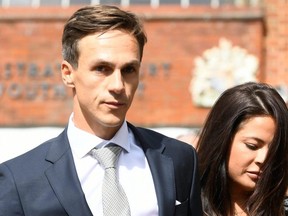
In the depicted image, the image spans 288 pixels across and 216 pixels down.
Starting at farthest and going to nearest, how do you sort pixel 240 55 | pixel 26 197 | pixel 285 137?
pixel 240 55, pixel 285 137, pixel 26 197

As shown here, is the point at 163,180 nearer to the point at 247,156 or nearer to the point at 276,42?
the point at 247,156

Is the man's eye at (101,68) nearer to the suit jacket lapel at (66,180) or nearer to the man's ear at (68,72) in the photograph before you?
the man's ear at (68,72)

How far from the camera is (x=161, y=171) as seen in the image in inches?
105

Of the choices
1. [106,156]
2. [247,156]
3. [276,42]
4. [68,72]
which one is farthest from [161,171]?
[276,42]

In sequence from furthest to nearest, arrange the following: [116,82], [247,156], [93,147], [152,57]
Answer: [152,57] → [247,156] → [93,147] → [116,82]

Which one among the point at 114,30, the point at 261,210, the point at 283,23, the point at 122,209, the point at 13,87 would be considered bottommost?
the point at 13,87

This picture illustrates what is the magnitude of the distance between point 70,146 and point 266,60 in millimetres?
8875

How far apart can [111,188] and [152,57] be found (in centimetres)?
878

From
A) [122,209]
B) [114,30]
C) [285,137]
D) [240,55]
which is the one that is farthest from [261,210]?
[240,55]

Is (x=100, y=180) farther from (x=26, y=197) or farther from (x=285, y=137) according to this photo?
(x=285, y=137)

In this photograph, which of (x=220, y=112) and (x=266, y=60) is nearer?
(x=220, y=112)

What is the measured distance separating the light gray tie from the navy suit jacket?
0.22 ft

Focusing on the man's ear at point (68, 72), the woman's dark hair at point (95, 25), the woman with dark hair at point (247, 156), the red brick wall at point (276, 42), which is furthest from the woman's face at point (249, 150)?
the red brick wall at point (276, 42)

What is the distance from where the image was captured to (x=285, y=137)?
3.18m
